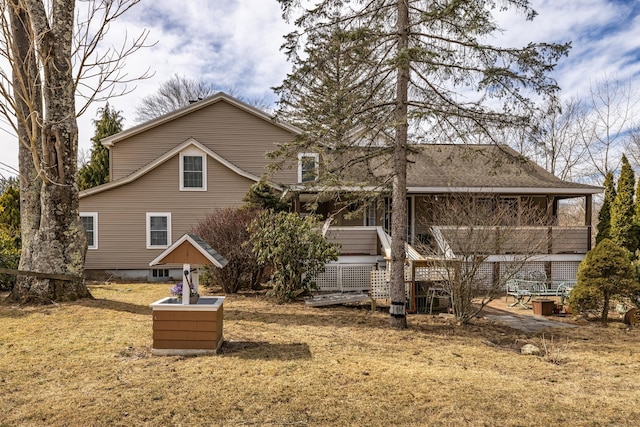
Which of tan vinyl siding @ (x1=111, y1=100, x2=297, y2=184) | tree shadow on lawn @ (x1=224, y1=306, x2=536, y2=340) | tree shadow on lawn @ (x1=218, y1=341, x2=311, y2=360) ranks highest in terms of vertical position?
tan vinyl siding @ (x1=111, y1=100, x2=297, y2=184)

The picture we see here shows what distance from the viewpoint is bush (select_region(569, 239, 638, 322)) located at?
330 inches

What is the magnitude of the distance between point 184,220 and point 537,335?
1234cm

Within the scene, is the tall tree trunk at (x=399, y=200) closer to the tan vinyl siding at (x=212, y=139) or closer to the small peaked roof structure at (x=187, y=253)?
the small peaked roof structure at (x=187, y=253)

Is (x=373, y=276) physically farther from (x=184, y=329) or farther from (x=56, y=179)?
(x=56, y=179)

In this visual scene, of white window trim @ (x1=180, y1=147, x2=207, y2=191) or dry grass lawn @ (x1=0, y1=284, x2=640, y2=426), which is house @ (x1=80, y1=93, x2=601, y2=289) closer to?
white window trim @ (x1=180, y1=147, x2=207, y2=191)

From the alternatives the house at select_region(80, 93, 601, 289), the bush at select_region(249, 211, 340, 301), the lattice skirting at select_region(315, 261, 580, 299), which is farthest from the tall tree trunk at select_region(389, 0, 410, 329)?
the house at select_region(80, 93, 601, 289)

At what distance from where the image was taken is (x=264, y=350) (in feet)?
19.8

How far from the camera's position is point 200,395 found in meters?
4.31

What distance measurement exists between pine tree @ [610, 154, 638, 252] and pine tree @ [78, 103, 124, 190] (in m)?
25.9

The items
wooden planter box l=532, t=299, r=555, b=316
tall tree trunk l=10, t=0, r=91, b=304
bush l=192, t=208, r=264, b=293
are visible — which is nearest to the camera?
tall tree trunk l=10, t=0, r=91, b=304

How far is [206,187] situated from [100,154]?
509 inches

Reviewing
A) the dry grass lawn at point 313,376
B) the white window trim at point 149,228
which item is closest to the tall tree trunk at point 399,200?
the dry grass lawn at point 313,376

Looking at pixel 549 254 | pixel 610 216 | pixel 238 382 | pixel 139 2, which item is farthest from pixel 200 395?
pixel 610 216

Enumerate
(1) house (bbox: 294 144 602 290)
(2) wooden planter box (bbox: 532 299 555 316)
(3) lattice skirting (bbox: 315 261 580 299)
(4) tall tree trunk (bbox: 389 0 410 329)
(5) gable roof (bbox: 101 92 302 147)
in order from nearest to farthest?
(4) tall tree trunk (bbox: 389 0 410 329) → (1) house (bbox: 294 144 602 290) → (2) wooden planter box (bbox: 532 299 555 316) → (3) lattice skirting (bbox: 315 261 580 299) → (5) gable roof (bbox: 101 92 302 147)
